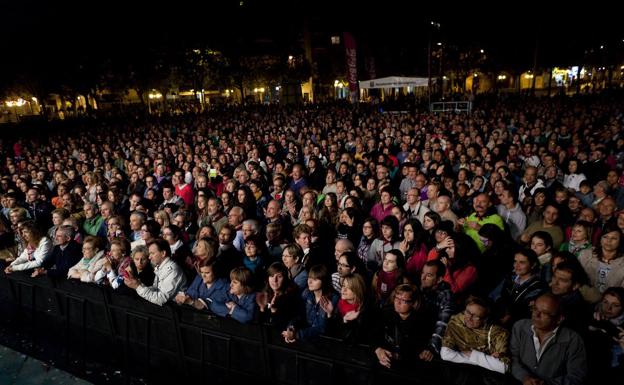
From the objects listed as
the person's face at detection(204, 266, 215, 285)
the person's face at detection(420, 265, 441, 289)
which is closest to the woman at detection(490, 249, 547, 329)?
the person's face at detection(420, 265, 441, 289)

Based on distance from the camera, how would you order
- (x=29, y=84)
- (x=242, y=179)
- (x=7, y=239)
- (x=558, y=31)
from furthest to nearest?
(x=558, y=31), (x=29, y=84), (x=242, y=179), (x=7, y=239)

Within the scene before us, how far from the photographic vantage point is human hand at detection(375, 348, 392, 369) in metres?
3.18

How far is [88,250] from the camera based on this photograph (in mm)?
5215

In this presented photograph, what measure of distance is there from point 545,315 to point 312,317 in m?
1.89

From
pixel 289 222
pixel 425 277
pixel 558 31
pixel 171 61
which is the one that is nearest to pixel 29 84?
pixel 171 61

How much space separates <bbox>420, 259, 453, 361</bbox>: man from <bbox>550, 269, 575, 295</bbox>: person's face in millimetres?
911

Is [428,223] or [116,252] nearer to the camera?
[116,252]

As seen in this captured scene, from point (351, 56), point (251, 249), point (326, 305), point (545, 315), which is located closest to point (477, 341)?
point (545, 315)

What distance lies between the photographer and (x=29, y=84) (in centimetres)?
3534

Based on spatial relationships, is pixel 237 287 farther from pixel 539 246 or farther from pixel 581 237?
pixel 581 237

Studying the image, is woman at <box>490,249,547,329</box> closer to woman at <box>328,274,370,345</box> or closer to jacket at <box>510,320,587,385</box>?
jacket at <box>510,320,587,385</box>

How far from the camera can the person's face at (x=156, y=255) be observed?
452 cm

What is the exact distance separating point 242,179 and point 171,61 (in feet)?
118

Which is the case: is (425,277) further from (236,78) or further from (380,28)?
(380,28)
